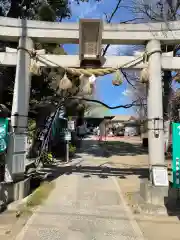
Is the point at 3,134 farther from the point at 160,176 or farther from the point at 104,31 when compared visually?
the point at 160,176

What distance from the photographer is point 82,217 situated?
209 inches

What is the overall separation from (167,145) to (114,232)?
13016 mm

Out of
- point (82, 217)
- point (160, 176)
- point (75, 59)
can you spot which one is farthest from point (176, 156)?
point (75, 59)

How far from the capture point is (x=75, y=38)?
689cm

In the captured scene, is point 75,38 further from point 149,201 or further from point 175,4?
point 175,4

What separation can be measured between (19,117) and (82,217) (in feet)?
9.40

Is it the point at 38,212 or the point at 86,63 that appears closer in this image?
the point at 38,212

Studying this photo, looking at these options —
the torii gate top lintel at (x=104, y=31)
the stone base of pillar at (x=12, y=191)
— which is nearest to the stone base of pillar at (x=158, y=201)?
the stone base of pillar at (x=12, y=191)

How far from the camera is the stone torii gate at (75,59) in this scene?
253 inches

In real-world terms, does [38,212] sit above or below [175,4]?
below

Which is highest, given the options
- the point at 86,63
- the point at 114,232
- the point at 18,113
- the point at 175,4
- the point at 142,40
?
the point at 175,4

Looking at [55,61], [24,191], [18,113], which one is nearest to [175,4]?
[55,61]

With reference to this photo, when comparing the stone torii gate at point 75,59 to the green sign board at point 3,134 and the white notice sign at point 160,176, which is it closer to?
the white notice sign at point 160,176

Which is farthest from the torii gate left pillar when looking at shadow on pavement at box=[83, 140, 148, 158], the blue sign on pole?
shadow on pavement at box=[83, 140, 148, 158]
